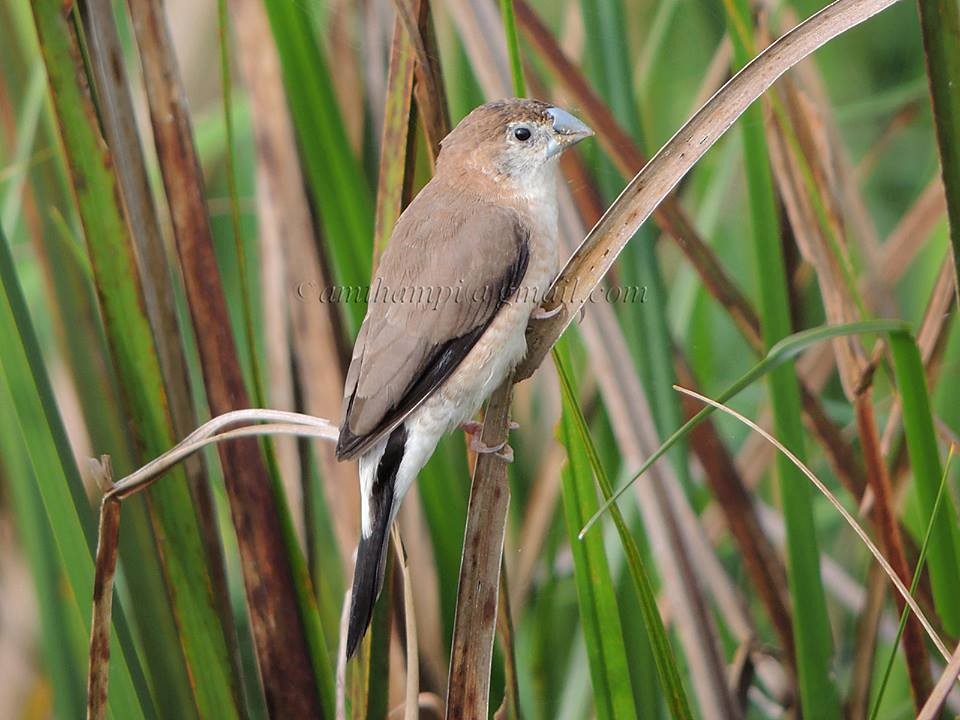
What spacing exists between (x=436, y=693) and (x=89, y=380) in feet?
2.41

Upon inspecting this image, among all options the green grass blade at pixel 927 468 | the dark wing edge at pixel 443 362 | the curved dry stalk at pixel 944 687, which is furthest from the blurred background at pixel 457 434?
the curved dry stalk at pixel 944 687

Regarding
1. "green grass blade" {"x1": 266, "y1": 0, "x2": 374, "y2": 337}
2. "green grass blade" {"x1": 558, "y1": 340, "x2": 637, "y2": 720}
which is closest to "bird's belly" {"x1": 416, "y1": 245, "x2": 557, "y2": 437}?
"green grass blade" {"x1": 558, "y1": 340, "x2": 637, "y2": 720}

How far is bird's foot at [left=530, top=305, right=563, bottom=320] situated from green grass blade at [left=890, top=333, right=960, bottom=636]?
0.38m

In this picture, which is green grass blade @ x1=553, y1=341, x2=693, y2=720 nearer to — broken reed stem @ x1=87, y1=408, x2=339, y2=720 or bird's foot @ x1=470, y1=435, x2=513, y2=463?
bird's foot @ x1=470, y1=435, x2=513, y2=463

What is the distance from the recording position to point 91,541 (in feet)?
4.19

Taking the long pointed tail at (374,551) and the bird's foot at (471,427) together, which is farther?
the bird's foot at (471,427)

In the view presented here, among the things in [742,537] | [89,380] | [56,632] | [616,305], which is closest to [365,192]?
[616,305]

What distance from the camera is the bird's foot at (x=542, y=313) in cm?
115

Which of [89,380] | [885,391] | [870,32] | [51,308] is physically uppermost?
[870,32]

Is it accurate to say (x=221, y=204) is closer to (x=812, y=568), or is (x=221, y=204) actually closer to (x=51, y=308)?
(x=51, y=308)

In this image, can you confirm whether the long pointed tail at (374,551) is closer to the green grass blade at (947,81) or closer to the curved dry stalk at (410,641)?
the curved dry stalk at (410,641)

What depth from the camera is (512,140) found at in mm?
1273

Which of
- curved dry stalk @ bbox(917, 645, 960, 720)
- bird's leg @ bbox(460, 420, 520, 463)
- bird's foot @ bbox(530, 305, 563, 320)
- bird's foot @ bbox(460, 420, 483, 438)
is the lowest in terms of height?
curved dry stalk @ bbox(917, 645, 960, 720)

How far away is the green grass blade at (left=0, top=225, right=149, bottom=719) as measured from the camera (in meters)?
1.16
